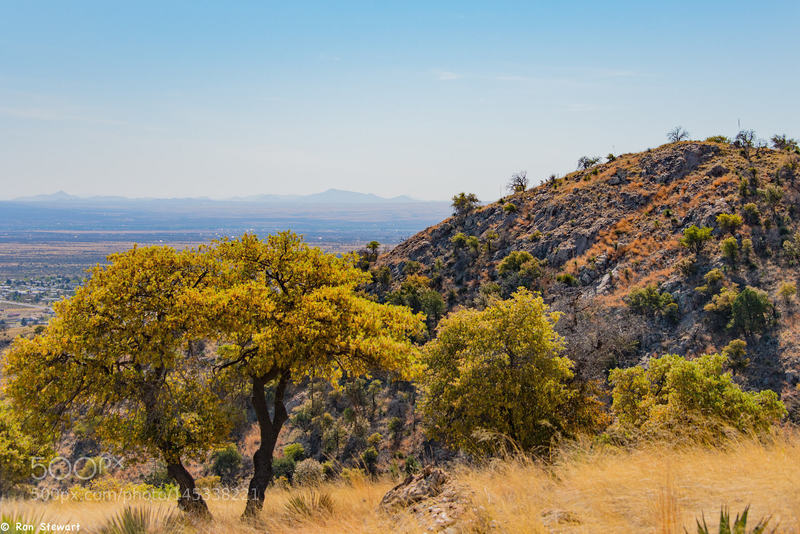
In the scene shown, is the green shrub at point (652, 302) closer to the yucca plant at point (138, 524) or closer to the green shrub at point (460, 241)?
the green shrub at point (460, 241)

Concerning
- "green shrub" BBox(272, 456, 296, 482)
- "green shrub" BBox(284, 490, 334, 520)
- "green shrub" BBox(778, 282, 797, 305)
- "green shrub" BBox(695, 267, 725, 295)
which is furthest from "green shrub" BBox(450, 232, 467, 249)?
"green shrub" BBox(284, 490, 334, 520)

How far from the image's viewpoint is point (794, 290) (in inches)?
1265

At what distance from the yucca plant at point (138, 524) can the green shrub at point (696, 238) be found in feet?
150

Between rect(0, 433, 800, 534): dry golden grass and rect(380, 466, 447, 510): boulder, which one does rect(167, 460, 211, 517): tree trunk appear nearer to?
rect(0, 433, 800, 534): dry golden grass

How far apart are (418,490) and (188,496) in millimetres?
6744

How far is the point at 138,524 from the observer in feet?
25.1

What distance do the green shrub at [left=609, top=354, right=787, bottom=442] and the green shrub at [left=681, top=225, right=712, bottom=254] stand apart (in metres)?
24.5

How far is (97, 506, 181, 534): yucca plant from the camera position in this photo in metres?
7.49

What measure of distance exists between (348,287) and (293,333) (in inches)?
83.4

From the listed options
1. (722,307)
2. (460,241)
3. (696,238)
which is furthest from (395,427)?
(696,238)

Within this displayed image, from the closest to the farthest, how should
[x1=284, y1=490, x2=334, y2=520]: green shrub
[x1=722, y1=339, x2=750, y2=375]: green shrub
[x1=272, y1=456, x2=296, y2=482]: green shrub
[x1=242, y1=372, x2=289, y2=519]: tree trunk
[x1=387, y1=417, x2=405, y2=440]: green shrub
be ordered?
[x1=284, y1=490, x2=334, y2=520]: green shrub → [x1=242, y1=372, x2=289, y2=519]: tree trunk → [x1=722, y1=339, x2=750, y2=375]: green shrub → [x1=272, y1=456, x2=296, y2=482]: green shrub → [x1=387, y1=417, x2=405, y2=440]: green shrub

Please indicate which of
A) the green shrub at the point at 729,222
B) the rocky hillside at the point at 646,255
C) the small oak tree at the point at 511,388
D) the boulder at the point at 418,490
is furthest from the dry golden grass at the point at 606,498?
the green shrub at the point at 729,222

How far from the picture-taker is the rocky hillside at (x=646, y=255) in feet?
104

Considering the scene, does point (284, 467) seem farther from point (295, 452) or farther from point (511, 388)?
point (511, 388)
